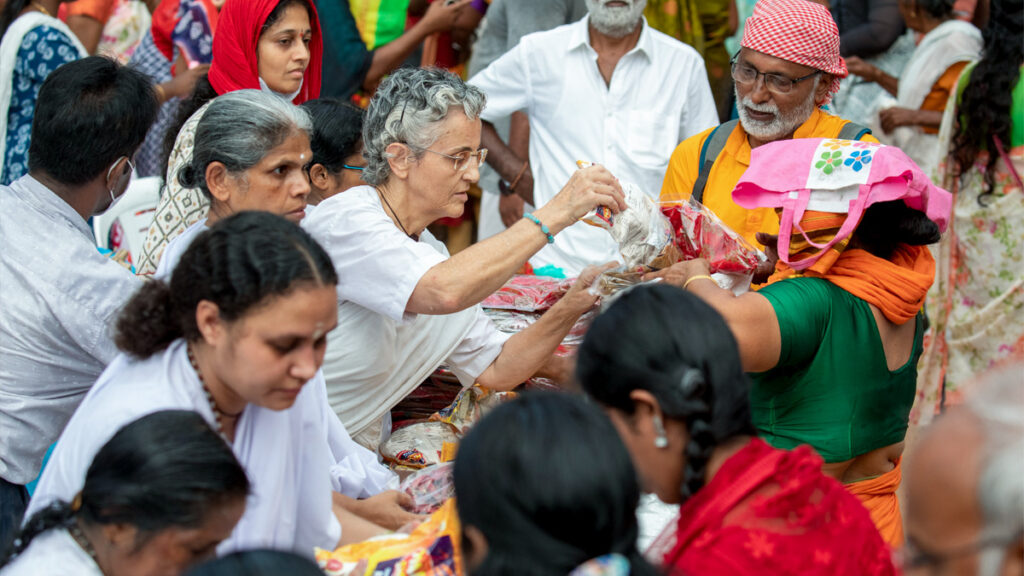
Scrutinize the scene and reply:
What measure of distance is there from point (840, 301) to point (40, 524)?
77.9 inches

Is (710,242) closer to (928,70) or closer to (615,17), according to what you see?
(615,17)

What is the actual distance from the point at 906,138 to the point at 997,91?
88 centimetres

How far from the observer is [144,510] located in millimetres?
1888

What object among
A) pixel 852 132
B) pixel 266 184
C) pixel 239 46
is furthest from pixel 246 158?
pixel 852 132

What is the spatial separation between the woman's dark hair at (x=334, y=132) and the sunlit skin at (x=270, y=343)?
5.54ft

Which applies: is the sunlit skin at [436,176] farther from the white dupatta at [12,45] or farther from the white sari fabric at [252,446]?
the white dupatta at [12,45]

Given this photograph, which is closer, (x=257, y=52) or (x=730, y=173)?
(x=730, y=173)

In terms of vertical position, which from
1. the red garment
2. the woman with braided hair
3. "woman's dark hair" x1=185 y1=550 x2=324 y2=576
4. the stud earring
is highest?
"woman's dark hair" x1=185 y1=550 x2=324 y2=576

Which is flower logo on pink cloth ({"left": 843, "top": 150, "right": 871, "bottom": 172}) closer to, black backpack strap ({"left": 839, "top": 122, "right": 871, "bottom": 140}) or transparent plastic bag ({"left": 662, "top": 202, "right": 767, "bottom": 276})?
transparent plastic bag ({"left": 662, "top": 202, "right": 767, "bottom": 276})

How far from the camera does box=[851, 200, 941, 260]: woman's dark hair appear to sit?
277 centimetres

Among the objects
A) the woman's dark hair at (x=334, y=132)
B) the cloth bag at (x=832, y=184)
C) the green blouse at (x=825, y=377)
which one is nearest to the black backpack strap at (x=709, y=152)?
the cloth bag at (x=832, y=184)

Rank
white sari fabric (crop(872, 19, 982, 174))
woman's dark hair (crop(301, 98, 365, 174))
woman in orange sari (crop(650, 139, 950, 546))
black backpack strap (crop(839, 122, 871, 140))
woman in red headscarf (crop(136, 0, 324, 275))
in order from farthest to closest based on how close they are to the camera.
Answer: white sari fabric (crop(872, 19, 982, 174)), woman in red headscarf (crop(136, 0, 324, 275)), woman's dark hair (crop(301, 98, 365, 174)), black backpack strap (crop(839, 122, 871, 140)), woman in orange sari (crop(650, 139, 950, 546))

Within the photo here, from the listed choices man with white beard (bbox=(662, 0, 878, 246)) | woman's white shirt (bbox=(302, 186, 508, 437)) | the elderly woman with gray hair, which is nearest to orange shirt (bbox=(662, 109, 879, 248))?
man with white beard (bbox=(662, 0, 878, 246))

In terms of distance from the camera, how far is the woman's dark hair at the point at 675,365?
196 cm
